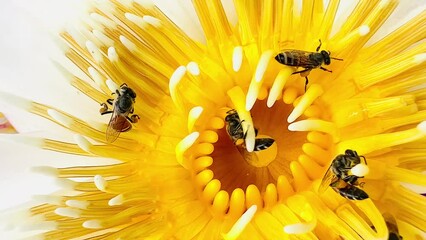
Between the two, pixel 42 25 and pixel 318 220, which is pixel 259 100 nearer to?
pixel 318 220

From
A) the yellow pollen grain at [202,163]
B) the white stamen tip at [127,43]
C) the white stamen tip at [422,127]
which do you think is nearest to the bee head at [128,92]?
the white stamen tip at [127,43]

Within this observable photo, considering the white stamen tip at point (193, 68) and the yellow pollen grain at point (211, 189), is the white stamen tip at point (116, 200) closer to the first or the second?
the yellow pollen grain at point (211, 189)

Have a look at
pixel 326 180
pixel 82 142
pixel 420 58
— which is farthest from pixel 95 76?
pixel 420 58

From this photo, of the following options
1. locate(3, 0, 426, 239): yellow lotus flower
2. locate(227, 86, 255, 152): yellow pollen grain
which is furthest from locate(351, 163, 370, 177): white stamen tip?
locate(227, 86, 255, 152): yellow pollen grain

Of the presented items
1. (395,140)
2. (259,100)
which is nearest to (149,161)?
(259,100)

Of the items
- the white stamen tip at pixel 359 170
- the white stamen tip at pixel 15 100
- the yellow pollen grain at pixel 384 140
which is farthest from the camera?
the white stamen tip at pixel 15 100
